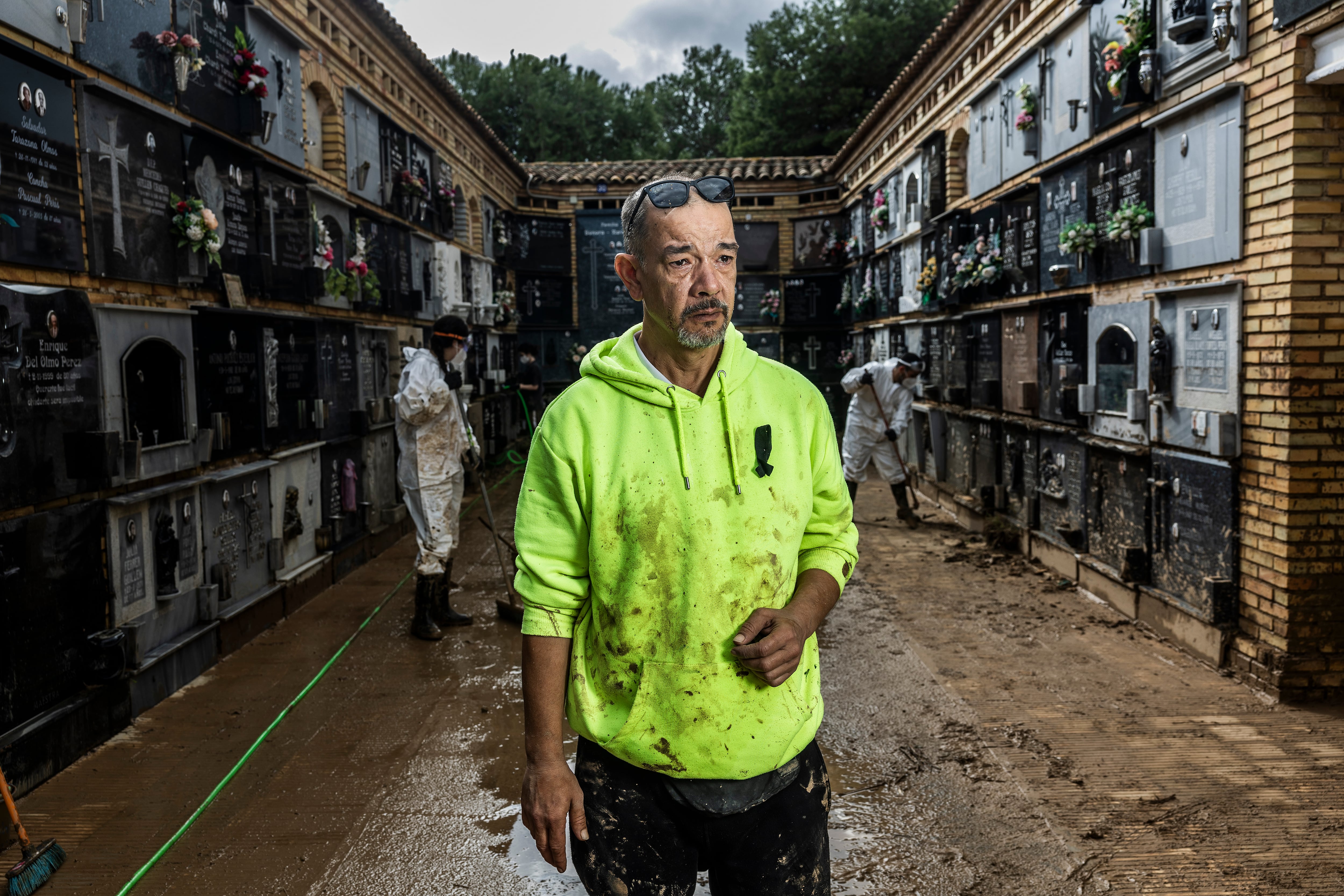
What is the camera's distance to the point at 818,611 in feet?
6.46

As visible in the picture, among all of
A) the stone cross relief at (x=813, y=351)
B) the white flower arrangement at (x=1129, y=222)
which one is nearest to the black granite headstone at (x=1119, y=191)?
the white flower arrangement at (x=1129, y=222)

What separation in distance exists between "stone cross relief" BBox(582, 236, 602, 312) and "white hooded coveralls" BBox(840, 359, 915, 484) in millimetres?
9714

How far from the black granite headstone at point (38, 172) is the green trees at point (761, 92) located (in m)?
26.2

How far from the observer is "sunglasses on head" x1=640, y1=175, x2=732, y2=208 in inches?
79.6

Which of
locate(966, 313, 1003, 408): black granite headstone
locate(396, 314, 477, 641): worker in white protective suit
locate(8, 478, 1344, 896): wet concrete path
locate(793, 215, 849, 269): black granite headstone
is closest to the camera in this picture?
locate(8, 478, 1344, 896): wet concrete path

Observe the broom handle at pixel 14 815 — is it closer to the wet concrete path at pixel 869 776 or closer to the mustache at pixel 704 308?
the wet concrete path at pixel 869 776

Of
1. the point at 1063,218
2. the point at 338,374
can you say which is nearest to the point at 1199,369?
the point at 1063,218

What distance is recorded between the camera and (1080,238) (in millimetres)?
7344

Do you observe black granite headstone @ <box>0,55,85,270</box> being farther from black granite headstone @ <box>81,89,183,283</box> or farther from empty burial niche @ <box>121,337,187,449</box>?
empty burial niche @ <box>121,337,187,449</box>

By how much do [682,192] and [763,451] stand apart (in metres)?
0.55

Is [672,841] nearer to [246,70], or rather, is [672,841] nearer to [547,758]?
[547,758]

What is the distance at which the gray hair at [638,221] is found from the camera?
204cm

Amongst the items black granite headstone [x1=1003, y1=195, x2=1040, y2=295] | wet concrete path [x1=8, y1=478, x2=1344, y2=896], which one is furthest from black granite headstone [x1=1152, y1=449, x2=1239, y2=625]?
black granite headstone [x1=1003, y1=195, x2=1040, y2=295]

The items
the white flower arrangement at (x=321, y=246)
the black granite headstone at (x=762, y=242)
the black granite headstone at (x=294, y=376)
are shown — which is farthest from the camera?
the black granite headstone at (x=762, y=242)
